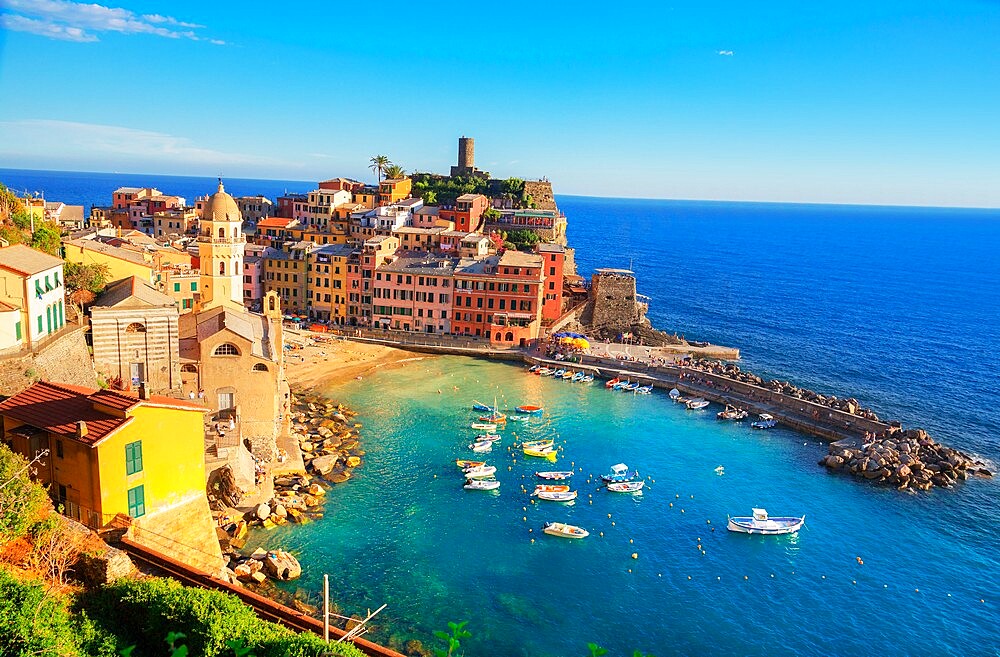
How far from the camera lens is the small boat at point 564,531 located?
116 feet

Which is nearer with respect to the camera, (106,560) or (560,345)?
(106,560)

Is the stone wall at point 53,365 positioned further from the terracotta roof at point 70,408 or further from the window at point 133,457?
the window at point 133,457

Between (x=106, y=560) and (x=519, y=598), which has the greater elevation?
(x=106, y=560)

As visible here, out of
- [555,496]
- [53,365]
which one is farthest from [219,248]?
[555,496]

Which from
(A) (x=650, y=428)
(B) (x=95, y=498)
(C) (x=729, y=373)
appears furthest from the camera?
(C) (x=729, y=373)

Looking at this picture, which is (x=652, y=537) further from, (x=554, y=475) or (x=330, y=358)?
(x=330, y=358)

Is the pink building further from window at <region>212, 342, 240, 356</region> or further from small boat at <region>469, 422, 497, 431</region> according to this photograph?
window at <region>212, 342, 240, 356</region>

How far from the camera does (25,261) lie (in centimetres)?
3030

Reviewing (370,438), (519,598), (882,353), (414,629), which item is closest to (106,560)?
A: (414,629)

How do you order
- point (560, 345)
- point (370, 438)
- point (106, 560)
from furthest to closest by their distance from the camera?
point (560, 345) → point (370, 438) → point (106, 560)

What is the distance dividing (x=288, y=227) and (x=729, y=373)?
52.4 meters

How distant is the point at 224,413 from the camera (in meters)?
36.4

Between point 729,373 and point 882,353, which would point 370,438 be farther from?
point 882,353

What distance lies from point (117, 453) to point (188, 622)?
8098mm
